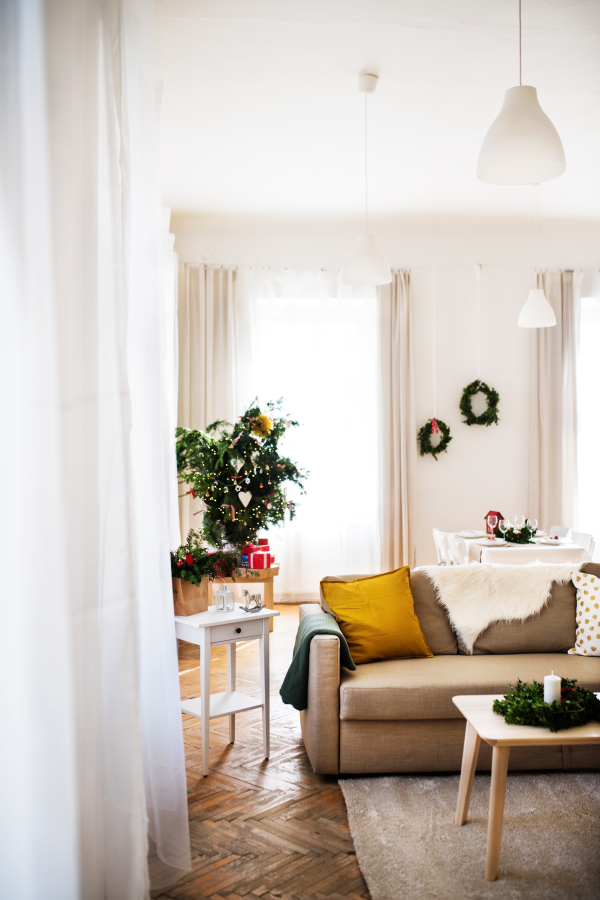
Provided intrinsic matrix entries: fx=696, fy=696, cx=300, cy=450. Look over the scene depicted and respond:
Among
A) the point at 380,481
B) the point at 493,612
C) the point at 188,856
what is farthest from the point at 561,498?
the point at 188,856

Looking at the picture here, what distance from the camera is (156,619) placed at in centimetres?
211

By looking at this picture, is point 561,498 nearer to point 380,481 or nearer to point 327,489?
point 380,481

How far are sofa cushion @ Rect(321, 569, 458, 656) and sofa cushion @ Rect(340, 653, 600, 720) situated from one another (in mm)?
174

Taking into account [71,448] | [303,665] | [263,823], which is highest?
[71,448]

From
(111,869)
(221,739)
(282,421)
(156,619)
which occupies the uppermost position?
(282,421)

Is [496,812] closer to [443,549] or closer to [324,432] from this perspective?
[443,549]

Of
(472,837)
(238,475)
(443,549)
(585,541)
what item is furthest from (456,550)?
(472,837)

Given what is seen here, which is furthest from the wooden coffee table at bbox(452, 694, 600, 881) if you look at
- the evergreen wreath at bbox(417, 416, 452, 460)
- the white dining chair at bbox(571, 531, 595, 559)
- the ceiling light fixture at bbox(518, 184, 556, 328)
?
the evergreen wreath at bbox(417, 416, 452, 460)

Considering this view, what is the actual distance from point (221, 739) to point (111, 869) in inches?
64.2

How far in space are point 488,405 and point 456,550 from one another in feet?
6.89

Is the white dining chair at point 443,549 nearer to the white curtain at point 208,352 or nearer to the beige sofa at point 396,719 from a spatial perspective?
the white curtain at point 208,352

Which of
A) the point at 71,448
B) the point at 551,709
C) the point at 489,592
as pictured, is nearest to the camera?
the point at 71,448

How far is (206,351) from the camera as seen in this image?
655 cm

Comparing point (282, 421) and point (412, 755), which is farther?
point (282, 421)
